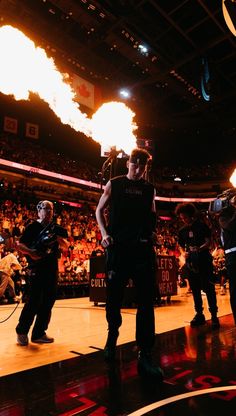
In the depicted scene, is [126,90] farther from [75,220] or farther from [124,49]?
[75,220]

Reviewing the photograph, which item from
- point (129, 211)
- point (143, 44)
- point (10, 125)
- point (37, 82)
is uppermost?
point (143, 44)

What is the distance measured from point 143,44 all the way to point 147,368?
644 inches

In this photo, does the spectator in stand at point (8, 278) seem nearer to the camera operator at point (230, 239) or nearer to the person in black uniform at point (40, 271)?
the person in black uniform at point (40, 271)

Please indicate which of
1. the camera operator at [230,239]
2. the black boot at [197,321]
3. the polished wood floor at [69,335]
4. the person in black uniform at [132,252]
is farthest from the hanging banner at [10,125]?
the camera operator at [230,239]

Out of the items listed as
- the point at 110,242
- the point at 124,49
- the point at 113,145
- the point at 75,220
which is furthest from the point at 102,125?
the point at 75,220

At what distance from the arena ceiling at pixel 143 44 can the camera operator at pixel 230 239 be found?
12.9 metres

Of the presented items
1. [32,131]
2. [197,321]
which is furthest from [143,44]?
[197,321]

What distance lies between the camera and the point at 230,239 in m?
3.21

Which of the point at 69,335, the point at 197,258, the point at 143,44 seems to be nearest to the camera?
the point at 69,335

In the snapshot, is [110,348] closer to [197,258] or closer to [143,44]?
[197,258]

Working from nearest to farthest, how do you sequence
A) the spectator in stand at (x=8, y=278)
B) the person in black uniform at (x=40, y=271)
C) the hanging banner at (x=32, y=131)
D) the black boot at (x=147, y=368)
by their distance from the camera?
the black boot at (x=147, y=368) → the person in black uniform at (x=40, y=271) → the spectator in stand at (x=8, y=278) → the hanging banner at (x=32, y=131)

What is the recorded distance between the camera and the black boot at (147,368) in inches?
95.8

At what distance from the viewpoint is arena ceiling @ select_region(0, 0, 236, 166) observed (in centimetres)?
1365

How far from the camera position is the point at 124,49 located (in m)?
16.5
